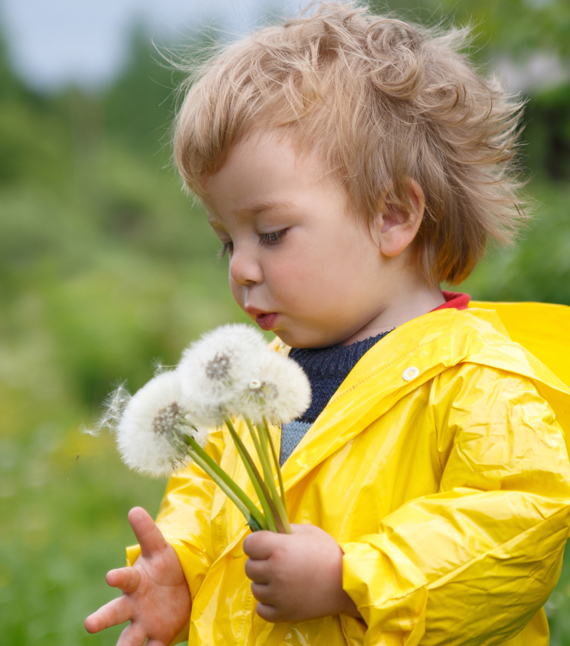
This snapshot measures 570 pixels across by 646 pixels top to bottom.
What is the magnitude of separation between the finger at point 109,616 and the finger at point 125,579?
0.11ft

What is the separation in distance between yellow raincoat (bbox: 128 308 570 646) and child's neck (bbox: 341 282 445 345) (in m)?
0.12

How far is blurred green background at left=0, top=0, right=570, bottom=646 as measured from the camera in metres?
2.97

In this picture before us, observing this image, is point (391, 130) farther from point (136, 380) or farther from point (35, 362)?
point (35, 362)

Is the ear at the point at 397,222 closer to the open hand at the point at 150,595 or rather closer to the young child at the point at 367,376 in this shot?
the young child at the point at 367,376

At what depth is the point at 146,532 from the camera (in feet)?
4.73

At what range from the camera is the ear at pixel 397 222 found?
61.6 inches

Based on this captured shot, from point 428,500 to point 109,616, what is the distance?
748 millimetres

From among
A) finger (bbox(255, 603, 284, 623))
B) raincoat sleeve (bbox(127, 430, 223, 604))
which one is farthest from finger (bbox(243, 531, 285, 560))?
raincoat sleeve (bbox(127, 430, 223, 604))

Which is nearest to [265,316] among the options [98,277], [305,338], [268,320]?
[268,320]

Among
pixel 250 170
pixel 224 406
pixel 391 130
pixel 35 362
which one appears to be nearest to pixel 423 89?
pixel 391 130

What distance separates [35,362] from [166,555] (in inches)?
214

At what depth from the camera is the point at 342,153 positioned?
151 centimetres

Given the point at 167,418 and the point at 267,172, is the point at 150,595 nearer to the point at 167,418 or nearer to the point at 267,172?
the point at 167,418

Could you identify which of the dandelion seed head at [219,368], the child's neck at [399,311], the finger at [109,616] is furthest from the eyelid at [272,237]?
the finger at [109,616]
